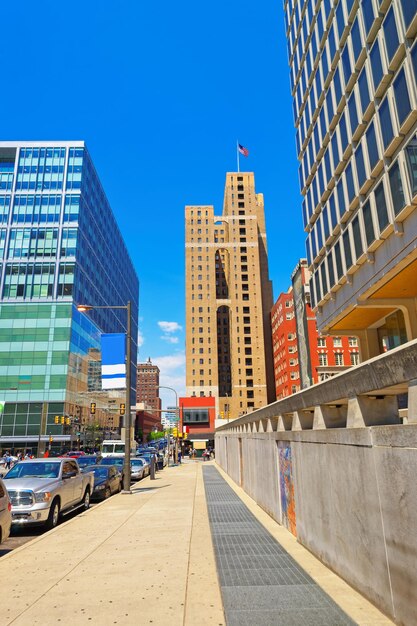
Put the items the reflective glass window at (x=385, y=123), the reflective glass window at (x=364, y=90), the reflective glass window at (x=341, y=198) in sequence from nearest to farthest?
the reflective glass window at (x=385, y=123) < the reflective glass window at (x=364, y=90) < the reflective glass window at (x=341, y=198)

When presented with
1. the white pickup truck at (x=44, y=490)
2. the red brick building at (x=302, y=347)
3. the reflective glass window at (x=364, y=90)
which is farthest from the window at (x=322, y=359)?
the white pickup truck at (x=44, y=490)

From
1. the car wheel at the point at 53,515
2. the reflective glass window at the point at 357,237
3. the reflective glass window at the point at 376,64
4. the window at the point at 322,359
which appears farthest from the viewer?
the window at the point at 322,359

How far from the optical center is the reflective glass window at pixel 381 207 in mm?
17844

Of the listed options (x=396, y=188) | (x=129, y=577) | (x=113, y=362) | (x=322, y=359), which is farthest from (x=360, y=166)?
(x=322, y=359)

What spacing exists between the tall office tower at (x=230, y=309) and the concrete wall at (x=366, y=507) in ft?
322

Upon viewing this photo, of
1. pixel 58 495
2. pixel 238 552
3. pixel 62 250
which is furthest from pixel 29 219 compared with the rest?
pixel 238 552

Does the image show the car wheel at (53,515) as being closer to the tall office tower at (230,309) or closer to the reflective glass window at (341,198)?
the reflective glass window at (341,198)

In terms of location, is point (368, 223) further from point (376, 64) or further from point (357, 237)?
point (376, 64)

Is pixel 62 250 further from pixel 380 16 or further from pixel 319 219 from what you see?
pixel 380 16

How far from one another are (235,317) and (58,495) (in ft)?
337

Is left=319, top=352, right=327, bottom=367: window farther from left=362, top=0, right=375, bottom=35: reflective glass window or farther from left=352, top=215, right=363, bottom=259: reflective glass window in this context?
left=362, top=0, right=375, bottom=35: reflective glass window

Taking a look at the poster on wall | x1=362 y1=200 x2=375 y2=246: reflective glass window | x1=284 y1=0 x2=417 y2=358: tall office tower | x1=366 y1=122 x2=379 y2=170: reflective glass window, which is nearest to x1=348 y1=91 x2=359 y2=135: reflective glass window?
x1=284 y1=0 x2=417 y2=358: tall office tower

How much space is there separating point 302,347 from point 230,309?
36173mm

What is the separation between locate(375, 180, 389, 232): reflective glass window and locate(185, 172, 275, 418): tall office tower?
88.9 metres
